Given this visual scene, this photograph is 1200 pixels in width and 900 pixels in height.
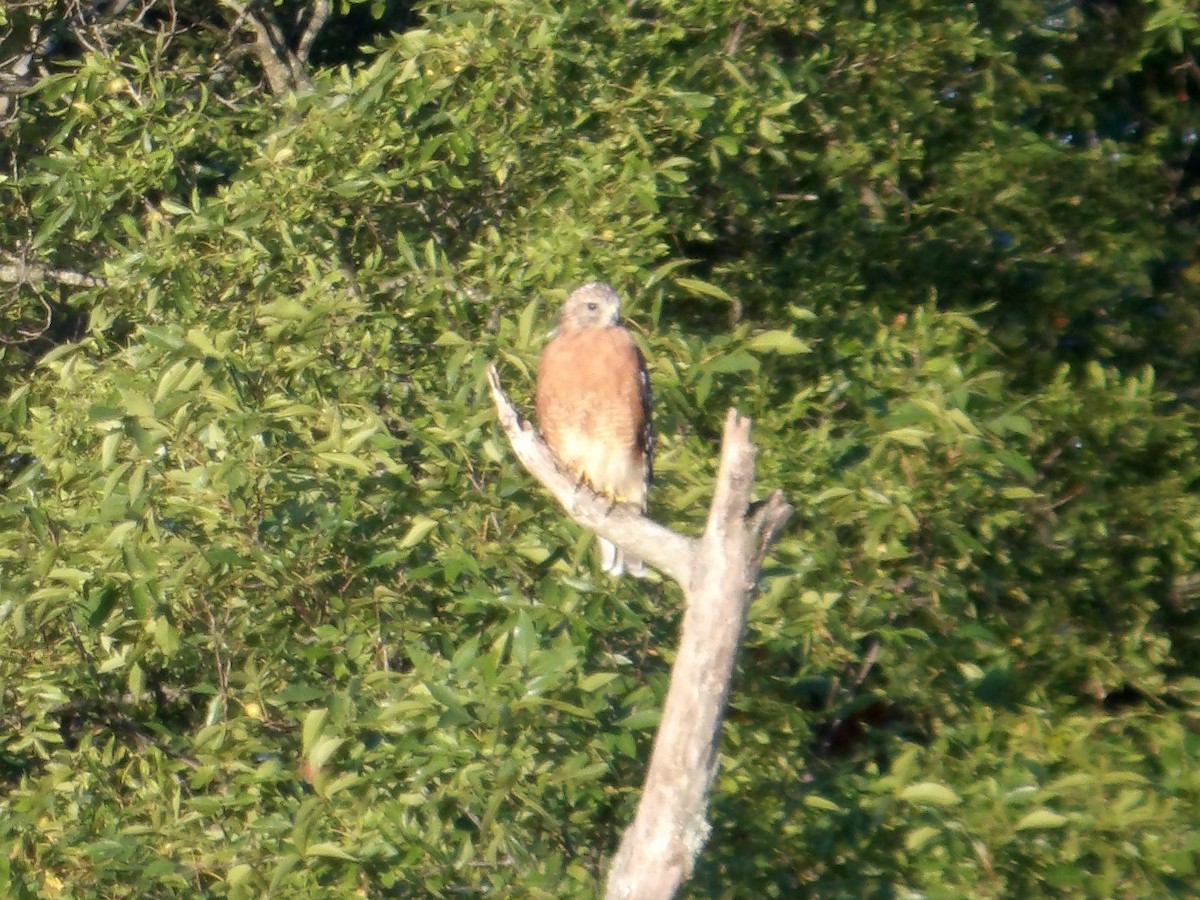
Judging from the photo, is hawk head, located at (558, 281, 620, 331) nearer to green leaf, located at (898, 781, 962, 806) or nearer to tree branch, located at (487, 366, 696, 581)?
tree branch, located at (487, 366, 696, 581)

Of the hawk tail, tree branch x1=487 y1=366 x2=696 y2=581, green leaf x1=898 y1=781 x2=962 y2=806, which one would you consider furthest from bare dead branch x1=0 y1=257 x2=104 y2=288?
green leaf x1=898 y1=781 x2=962 y2=806

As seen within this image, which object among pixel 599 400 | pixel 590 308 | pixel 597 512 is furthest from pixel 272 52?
pixel 597 512

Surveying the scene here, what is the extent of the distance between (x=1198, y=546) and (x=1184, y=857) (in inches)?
74.2

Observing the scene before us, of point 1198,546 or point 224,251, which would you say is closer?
point 224,251

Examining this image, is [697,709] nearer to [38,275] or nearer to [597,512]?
[597,512]

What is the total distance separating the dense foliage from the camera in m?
4.07

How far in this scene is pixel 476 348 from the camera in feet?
14.8

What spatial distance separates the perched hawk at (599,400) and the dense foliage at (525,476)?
8.0 inches

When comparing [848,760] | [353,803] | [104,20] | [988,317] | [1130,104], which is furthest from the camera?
[1130,104]

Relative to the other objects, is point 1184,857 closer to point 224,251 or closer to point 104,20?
point 224,251

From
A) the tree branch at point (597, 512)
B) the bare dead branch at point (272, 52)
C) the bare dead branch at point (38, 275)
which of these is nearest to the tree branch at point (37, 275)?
the bare dead branch at point (38, 275)

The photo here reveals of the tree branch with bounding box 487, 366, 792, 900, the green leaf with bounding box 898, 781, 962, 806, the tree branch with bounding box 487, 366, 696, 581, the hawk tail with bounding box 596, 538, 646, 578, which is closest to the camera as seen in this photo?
the tree branch with bounding box 487, 366, 792, 900

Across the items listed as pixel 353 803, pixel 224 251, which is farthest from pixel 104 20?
pixel 353 803

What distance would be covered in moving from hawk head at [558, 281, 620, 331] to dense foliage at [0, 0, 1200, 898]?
104 mm
